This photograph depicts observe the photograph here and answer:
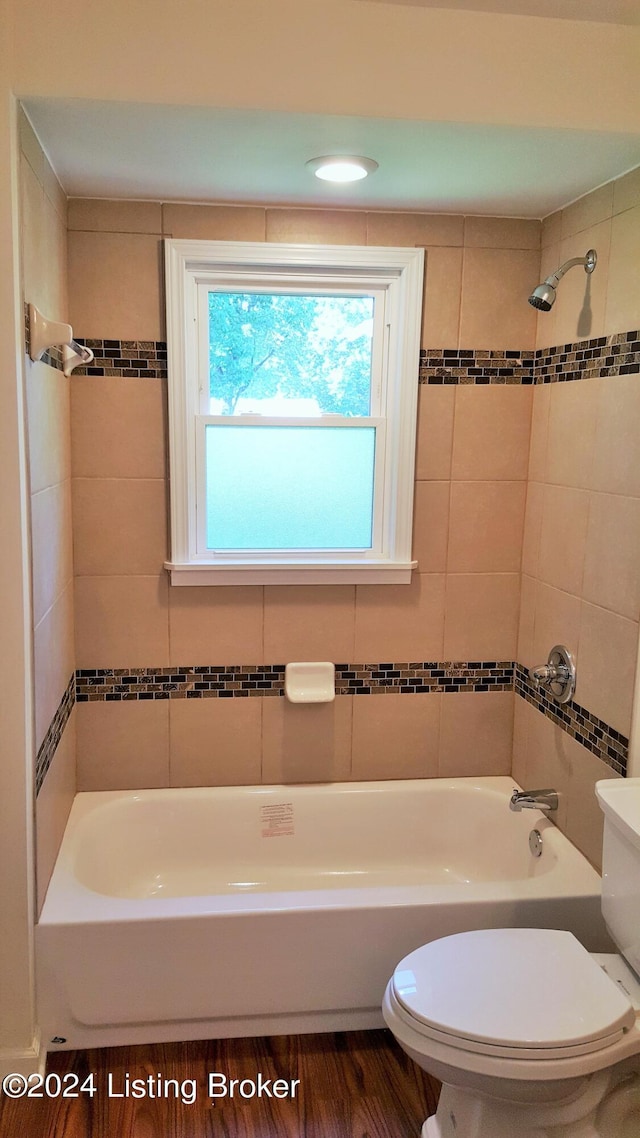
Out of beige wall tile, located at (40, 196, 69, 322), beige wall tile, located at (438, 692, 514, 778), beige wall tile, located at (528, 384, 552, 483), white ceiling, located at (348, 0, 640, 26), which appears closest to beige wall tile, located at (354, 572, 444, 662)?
beige wall tile, located at (438, 692, 514, 778)

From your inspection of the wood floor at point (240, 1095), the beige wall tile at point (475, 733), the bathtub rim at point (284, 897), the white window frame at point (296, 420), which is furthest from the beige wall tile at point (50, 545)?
the beige wall tile at point (475, 733)

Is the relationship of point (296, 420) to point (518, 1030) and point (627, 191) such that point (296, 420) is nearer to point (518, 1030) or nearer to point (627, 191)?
point (627, 191)

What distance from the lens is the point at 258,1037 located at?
2.04 meters

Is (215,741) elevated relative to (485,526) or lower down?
lower down

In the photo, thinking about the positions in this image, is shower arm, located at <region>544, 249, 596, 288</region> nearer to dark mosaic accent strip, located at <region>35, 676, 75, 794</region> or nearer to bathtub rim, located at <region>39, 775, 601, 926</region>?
bathtub rim, located at <region>39, 775, 601, 926</region>

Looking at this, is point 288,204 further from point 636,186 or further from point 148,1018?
point 148,1018

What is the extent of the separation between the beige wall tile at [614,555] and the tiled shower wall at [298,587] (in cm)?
47

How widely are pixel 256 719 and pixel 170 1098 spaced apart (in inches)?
41.4

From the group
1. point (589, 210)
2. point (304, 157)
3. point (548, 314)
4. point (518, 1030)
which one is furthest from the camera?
point (548, 314)

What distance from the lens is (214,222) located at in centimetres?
230

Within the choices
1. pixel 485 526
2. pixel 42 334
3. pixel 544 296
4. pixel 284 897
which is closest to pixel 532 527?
pixel 485 526

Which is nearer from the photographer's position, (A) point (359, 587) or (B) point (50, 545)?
(B) point (50, 545)

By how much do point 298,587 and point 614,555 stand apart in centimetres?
97

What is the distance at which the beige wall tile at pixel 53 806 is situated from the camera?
6.34 feet
